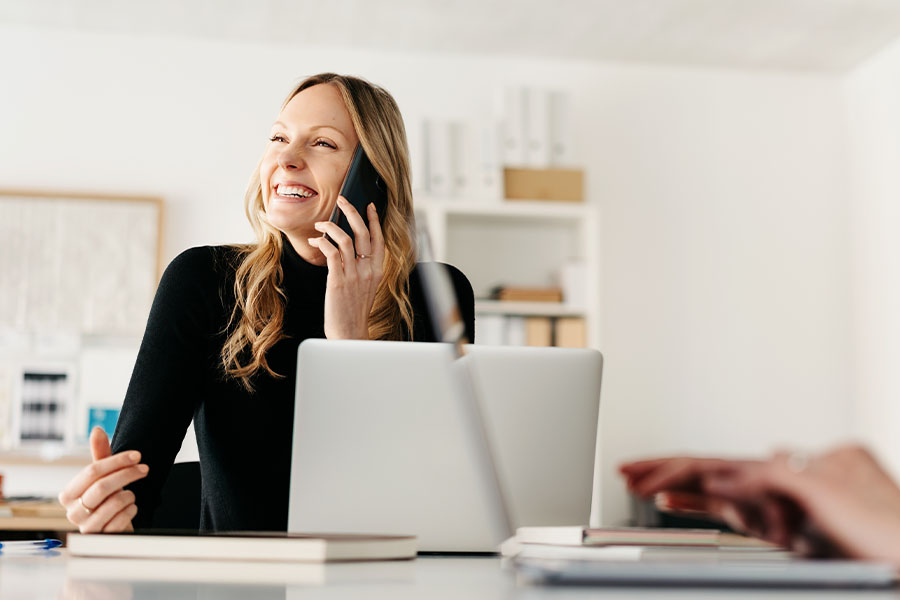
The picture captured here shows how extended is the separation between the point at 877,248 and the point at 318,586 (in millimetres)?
3989

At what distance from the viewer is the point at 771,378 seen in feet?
13.8

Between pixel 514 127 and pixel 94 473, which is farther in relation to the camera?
pixel 514 127

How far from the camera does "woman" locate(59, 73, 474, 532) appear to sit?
58.6 inches

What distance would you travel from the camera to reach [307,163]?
5.77 feet

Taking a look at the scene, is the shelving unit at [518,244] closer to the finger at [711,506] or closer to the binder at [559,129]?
the binder at [559,129]

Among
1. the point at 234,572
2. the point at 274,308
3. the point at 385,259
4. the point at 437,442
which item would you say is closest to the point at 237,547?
the point at 234,572

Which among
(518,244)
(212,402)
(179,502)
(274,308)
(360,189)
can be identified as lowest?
(179,502)

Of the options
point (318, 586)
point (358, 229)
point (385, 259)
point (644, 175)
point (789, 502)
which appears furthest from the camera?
point (644, 175)

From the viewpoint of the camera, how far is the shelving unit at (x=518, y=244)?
12.2ft

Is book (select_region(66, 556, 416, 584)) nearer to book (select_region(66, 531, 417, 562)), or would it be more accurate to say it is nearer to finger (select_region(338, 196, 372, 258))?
book (select_region(66, 531, 417, 562))

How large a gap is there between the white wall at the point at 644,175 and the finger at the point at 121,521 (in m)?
2.93

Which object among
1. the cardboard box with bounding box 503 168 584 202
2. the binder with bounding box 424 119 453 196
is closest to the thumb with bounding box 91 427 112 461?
the binder with bounding box 424 119 453 196

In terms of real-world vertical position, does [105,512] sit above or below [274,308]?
below

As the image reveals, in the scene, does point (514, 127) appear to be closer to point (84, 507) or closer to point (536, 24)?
point (536, 24)
